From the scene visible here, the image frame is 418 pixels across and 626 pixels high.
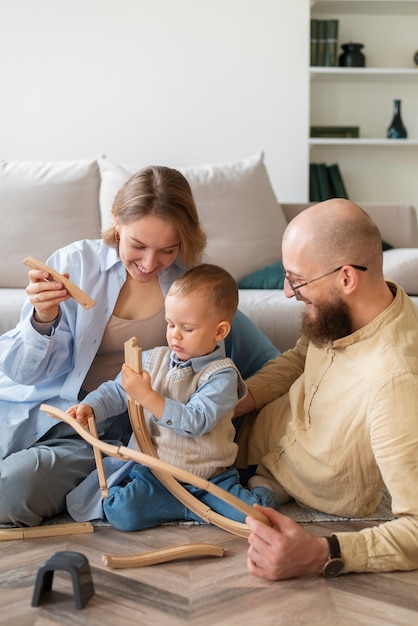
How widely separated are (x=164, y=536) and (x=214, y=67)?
3578 mm

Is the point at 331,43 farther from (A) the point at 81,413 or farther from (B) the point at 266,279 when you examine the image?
(A) the point at 81,413

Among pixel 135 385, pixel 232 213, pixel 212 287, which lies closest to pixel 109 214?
pixel 232 213

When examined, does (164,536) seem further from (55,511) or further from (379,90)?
(379,90)

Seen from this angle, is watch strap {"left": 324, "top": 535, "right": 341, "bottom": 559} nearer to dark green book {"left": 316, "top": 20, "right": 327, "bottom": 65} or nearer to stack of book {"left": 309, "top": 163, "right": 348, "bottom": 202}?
stack of book {"left": 309, "top": 163, "right": 348, "bottom": 202}

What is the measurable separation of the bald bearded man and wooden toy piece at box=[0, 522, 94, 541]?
50cm

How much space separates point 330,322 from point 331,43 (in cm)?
350

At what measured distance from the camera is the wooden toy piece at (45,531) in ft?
6.49

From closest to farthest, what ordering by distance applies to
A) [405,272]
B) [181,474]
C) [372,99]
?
[181,474] < [405,272] < [372,99]

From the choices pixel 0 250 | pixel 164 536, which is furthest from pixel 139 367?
pixel 0 250

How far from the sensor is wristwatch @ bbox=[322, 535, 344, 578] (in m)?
1.69

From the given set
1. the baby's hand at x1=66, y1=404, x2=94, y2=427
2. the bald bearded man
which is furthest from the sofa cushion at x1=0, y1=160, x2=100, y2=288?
the bald bearded man

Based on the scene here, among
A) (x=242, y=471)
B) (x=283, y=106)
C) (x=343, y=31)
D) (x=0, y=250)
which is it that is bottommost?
(x=242, y=471)

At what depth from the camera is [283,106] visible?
4.91m

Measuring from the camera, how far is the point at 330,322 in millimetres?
1942
